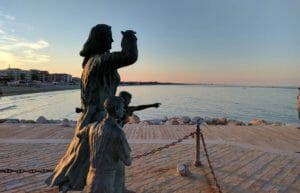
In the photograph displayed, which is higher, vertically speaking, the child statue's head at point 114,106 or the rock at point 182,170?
the child statue's head at point 114,106

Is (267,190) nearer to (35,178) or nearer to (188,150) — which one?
(188,150)

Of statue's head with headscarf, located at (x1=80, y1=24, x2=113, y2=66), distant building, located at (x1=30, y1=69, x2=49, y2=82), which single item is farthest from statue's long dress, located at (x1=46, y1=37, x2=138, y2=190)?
distant building, located at (x1=30, y1=69, x2=49, y2=82)

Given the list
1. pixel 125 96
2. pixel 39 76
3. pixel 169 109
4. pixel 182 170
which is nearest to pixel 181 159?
pixel 182 170

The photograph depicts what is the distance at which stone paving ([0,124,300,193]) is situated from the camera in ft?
22.2

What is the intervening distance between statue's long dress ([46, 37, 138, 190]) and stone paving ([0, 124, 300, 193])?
2.96m

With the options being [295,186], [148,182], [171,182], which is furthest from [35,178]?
[295,186]

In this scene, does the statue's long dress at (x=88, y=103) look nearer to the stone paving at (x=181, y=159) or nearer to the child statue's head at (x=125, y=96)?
the child statue's head at (x=125, y=96)

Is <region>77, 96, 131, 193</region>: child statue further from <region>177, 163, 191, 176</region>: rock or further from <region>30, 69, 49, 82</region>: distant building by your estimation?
<region>30, 69, 49, 82</region>: distant building

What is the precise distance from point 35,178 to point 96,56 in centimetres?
449

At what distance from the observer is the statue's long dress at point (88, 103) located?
142 inches

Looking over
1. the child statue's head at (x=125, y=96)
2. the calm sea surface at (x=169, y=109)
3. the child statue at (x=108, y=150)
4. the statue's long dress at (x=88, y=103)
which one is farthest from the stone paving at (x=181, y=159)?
the calm sea surface at (x=169, y=109)

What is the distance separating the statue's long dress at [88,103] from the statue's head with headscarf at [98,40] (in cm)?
12

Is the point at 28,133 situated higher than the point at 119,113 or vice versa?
the point at 119,113

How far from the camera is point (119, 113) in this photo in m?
3.18
